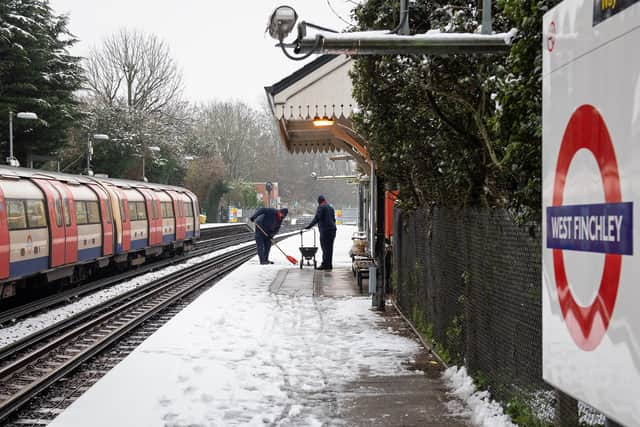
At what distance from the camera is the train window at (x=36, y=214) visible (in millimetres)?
15180

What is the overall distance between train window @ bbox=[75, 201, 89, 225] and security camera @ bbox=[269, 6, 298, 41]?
13.6 m

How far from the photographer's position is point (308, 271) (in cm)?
2058

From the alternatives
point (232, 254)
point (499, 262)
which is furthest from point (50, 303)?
point (232, 254)

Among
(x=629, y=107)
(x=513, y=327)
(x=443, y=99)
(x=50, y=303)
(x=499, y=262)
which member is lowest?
(x=50, y=303)

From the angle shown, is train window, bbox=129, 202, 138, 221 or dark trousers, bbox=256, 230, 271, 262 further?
train window, bbox=129, 202, 138, 221

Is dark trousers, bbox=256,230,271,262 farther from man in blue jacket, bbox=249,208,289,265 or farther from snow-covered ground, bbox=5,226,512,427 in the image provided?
snow-covered ground, bbox=5,226,512,427

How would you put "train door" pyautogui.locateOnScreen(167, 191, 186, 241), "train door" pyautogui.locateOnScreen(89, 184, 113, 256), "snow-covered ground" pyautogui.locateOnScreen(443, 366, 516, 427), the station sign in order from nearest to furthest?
1. the station sign
2. "snow-covered ground" pyautogui.locateOnScreen(443, 366, 516, 427)
3. "train door" pyautogui.locateOnScreen(89, 184, 113, 256)
4. "train door" pyautogui.locateOnScreen(167, 191, 186, 241)

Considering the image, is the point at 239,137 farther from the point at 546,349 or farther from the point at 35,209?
the point at 546,349

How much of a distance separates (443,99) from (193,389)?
403 centimetres

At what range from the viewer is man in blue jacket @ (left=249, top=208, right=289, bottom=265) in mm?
23062

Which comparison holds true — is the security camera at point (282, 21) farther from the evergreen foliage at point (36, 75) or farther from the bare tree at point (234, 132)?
the bare tree at point (234, 132)

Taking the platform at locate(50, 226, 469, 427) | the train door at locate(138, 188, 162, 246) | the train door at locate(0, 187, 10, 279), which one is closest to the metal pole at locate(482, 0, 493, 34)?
the platform at locate(50, 226, 469, 427)

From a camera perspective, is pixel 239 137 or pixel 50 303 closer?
pixel 50 303

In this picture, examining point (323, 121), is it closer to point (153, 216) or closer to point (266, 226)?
point (266, 226)
